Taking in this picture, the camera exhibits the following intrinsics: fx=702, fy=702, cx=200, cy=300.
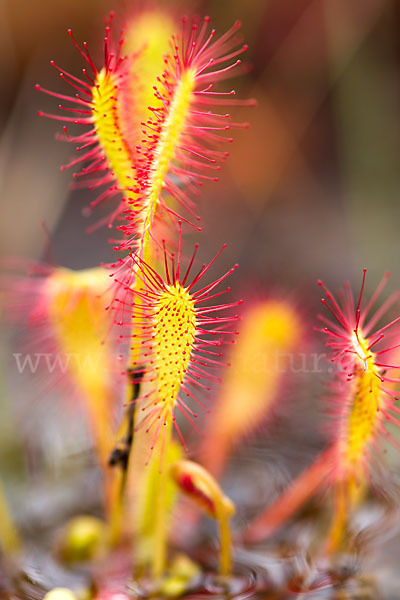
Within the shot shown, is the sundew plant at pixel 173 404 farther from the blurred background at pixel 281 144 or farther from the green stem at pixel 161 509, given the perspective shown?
the blurred background at pixel 281 144

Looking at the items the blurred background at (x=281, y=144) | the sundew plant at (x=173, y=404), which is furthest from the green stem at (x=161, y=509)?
the blurred background at (x=281, y=144)

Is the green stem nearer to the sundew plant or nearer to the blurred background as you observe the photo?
the sundew plant

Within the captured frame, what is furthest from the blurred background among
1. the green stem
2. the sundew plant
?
the green stem

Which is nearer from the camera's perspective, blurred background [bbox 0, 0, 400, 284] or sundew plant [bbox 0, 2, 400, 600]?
sundew plant [bbox 0, 2, 400, 600]

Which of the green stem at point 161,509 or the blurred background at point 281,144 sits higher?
the blurred background at point 281,144

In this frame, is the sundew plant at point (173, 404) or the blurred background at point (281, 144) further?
the blurred background at point (281, 144)

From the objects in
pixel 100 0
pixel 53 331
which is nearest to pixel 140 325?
pixel 53 331

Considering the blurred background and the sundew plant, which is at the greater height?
the blurred background

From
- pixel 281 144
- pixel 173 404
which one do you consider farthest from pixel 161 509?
pixel 281 144

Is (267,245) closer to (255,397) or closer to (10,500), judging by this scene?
(255,397)

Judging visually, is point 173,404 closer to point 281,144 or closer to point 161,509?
point 161,509
